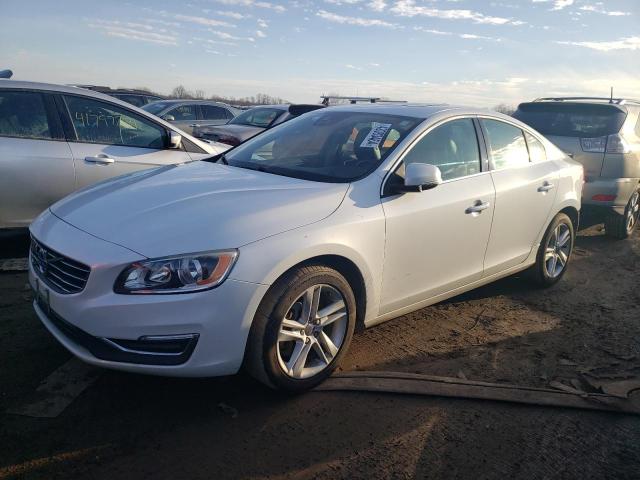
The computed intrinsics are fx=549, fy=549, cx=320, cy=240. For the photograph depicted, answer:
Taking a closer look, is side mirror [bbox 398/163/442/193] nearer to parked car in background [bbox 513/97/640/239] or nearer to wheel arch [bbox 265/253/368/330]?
wheel arch [bbox 265/253/368/330]

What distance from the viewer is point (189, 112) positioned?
46.2 feet

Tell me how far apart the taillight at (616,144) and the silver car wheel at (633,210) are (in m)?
0.74

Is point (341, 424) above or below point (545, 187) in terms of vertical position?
below

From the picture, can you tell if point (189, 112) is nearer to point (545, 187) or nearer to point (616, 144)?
point (616, 144)

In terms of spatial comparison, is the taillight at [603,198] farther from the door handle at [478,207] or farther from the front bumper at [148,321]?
the front bumper at [148,321]

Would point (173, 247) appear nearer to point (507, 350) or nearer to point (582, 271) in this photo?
point (507, 350)

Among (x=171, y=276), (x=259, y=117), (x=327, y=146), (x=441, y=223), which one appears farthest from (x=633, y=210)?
(x=259, y=117)

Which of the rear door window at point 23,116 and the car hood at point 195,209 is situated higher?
the rear door window at point 23,116

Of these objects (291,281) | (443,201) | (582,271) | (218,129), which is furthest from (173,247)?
A: (218,129)

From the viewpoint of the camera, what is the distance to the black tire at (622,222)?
6906mm

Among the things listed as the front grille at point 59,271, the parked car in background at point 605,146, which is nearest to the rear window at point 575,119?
the parked car in background at point 605,146

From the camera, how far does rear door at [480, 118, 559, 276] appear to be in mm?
4152

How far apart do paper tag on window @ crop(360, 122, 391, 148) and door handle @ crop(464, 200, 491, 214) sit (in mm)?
776

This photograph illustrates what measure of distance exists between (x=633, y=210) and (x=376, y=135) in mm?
5063
